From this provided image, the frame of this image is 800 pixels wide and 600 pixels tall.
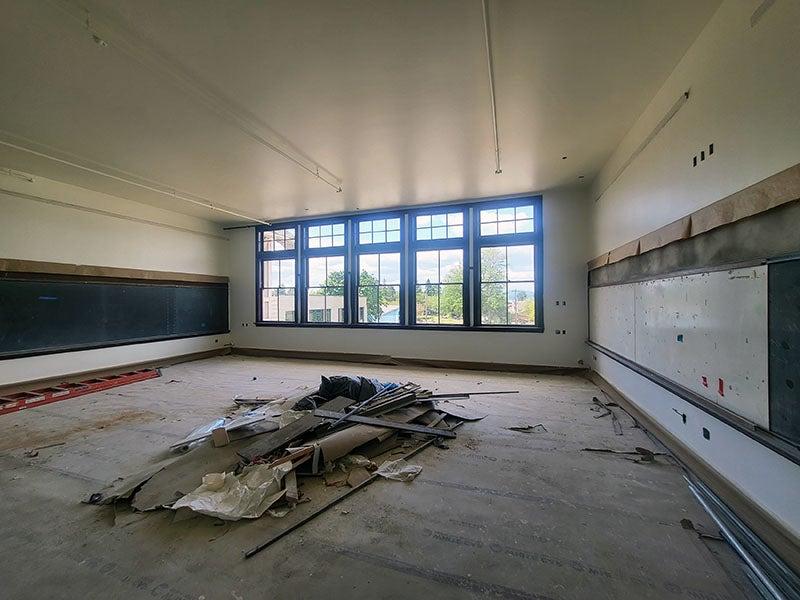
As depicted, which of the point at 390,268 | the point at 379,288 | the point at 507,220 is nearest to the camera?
the point at 507,220

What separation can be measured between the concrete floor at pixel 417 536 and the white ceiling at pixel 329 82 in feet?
10.9

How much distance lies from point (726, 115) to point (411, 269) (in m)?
5.29

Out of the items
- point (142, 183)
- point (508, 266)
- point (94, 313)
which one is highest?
point (142, 183)

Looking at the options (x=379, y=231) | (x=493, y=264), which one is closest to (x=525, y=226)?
(x=493, y=264)

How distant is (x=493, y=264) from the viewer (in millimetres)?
6418

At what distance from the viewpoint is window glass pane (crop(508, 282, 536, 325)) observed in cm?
619

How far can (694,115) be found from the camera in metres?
2.50

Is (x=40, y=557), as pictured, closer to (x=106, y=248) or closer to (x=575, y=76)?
(x=575, y=76)

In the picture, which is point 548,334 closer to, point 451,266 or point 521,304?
point 521,304

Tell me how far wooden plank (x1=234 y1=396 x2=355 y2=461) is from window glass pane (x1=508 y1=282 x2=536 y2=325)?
439cm

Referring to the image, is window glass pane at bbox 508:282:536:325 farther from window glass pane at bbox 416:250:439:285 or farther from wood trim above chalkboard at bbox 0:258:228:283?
wood trim above chalkboard at bbox 0:258:228:283

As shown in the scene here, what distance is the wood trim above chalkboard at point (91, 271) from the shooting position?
493cm

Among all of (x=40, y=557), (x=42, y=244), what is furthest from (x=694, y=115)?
(x=42, y=244)

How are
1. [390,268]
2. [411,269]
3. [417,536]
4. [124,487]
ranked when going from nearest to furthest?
[417,536]
[124,487]
[411,269]
[390,268]
